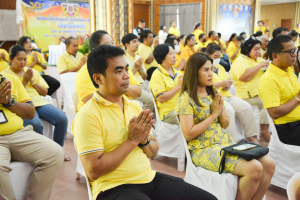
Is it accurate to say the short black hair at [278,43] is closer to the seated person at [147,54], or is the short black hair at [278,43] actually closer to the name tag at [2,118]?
the name tag at [2,118]

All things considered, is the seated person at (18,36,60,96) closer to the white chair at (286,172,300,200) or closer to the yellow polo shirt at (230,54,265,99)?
the yellow polo shirt at (230,54,265,99)

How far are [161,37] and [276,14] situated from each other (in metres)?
12.1

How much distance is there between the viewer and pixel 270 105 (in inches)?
97.3

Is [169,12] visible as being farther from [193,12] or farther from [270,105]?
[270,105]

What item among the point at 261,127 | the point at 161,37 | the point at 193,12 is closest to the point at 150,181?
the point at 261,127

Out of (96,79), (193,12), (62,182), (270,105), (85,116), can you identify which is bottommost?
(62,182)

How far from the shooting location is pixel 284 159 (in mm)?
2492

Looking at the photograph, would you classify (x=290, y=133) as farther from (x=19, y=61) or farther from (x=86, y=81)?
(x=19, y=61)

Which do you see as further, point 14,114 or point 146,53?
point 146,53

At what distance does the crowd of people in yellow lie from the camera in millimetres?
1423

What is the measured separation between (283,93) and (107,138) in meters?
1.79

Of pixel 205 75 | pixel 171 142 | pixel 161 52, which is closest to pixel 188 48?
pixel 161 52

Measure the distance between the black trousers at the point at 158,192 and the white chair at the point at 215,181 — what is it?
417 mm

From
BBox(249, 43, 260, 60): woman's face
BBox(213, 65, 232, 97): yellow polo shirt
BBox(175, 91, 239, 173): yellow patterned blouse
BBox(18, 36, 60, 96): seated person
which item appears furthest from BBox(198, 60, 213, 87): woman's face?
BBox(18, 36, 60, 96): seated person
